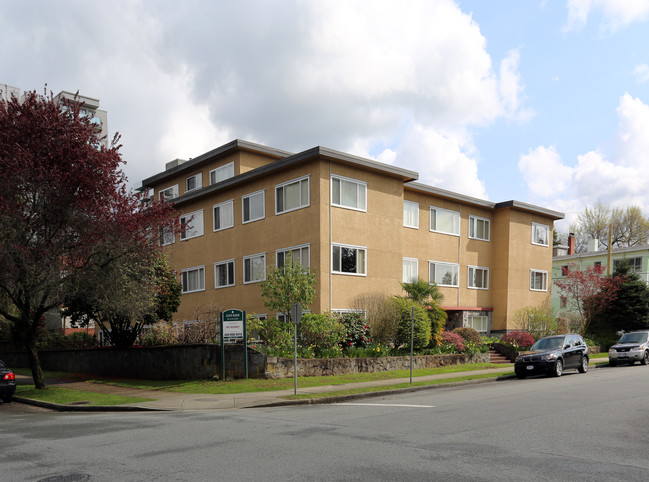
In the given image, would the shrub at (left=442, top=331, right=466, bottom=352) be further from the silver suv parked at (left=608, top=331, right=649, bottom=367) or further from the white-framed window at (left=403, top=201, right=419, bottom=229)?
the silver suv parked at (left=608, top=331, right=649, bottom=367)

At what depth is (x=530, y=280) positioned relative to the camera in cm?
3600

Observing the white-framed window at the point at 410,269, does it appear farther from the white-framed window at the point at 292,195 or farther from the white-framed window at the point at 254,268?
the white-framed window at the point at 254,268

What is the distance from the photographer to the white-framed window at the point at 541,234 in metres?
36.7

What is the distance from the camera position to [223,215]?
30766 mm

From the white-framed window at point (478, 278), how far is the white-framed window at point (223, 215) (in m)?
14.5

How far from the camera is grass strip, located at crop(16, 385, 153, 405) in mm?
16406

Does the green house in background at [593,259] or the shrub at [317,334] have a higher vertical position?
the green house in background at [593,259]

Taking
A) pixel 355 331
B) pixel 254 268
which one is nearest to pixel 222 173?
pixel 254 268

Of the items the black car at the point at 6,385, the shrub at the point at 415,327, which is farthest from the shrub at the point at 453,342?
the black car at the point at 6,385

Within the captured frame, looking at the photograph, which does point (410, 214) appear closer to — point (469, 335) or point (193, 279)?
point (469, 335)

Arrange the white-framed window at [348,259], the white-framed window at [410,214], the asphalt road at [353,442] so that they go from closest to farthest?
the asphalt road at [353,442]
the white-framed window at [348,259]
the white-framed window at [410,214]

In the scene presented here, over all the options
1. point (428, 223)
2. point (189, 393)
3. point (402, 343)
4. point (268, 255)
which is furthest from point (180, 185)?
point (189, 393)

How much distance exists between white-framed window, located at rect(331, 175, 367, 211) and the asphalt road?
12562mm

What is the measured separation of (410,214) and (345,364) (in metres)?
11.6
